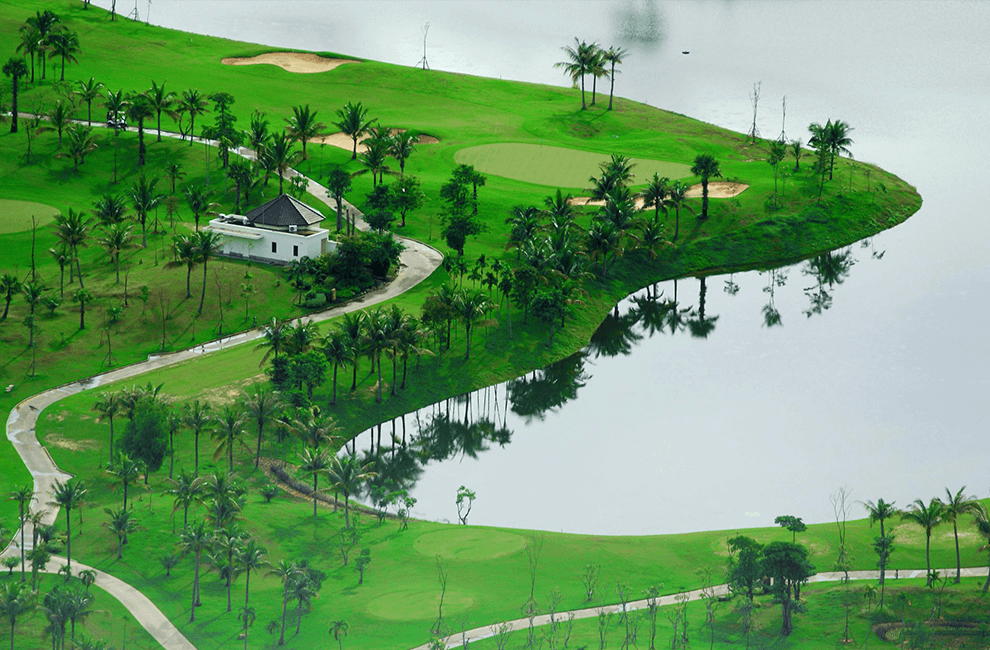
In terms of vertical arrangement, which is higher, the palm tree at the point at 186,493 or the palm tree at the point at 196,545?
the palm tree at the point at 186,493

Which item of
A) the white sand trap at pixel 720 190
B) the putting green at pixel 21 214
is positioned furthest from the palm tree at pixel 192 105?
the white sand trap at pixel 720 190

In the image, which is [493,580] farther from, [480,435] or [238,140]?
[238,140]

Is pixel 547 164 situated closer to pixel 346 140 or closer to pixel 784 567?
pixel 346 140

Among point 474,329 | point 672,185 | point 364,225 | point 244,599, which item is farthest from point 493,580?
point 672,185

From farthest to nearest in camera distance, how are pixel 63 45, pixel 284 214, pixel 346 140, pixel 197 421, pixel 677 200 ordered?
pixel 63 45
pixel 346 140
pixel 677 200
pixel 284 214
pixel 197 421

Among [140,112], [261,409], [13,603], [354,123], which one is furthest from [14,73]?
[13,603]

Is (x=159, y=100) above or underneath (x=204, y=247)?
above

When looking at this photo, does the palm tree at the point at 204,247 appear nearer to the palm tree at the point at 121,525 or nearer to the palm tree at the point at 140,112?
the palm tree at the point at 140,112
